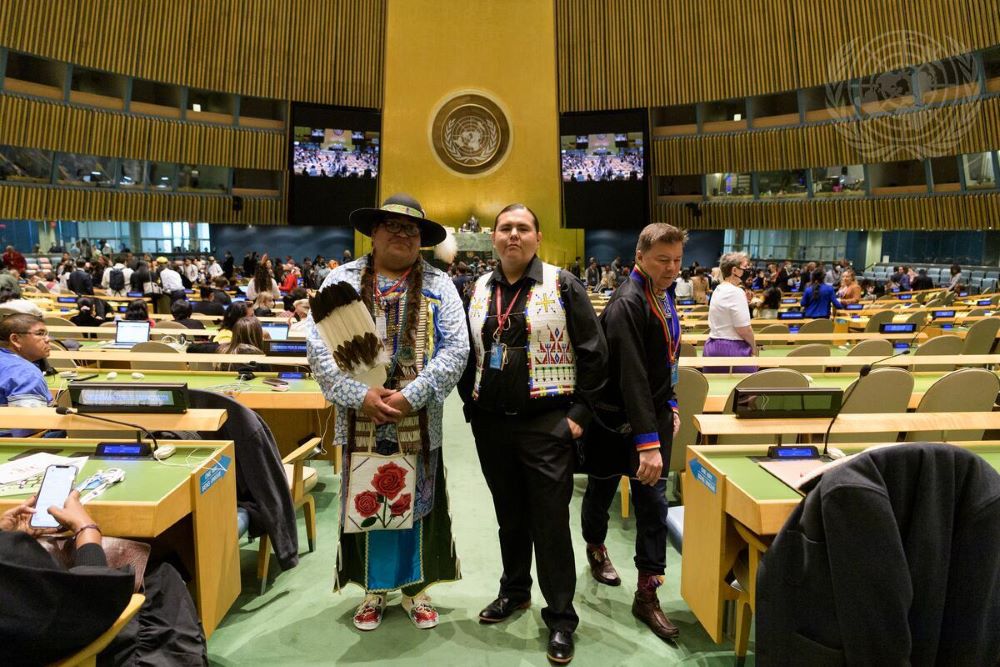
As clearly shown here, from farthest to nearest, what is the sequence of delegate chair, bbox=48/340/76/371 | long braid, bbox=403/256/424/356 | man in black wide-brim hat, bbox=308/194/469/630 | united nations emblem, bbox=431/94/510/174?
united nations emblem, bbox=431/94/510/174
delegate chair, bbox=48/340/76/371
long braid, bbox=403/256/424/356
man in black wide-brim hat, bbox=308/194/469/630

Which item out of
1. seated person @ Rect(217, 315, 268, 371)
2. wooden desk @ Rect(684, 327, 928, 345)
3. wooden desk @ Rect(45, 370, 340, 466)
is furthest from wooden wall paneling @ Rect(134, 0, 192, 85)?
wooden desk @ Rect(684, 327, 928, 345)

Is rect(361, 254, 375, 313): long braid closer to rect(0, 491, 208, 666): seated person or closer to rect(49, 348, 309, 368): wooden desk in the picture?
rect(0, 491, 208, 666): seated person

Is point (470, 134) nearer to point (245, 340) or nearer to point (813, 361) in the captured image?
point (245, 340)

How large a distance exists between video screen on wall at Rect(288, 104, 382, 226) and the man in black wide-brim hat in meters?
15.2

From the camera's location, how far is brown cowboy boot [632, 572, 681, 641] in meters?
2.54

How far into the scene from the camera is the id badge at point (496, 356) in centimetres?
237

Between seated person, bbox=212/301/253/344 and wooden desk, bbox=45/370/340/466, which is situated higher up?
seated person, bbox=212/301/253/344

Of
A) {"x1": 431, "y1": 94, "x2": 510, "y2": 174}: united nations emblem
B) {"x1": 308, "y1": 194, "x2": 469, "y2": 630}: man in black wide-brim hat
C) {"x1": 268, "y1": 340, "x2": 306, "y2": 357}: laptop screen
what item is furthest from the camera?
{"x1": 431, "y1": 94, "x2": 510, "y2": 174}: united nations emblem

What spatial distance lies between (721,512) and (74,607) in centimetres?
173

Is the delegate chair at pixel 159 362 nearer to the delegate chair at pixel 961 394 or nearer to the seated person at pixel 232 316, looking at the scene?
the seated person at pixel 232 316

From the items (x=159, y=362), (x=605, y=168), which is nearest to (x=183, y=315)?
(x=159, y=362)

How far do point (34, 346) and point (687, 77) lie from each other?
1654cm

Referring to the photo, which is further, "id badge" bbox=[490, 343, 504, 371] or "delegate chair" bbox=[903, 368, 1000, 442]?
"delegate chair" bbox=[903, 368, 1000, 442]

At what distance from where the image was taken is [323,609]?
277 cm
